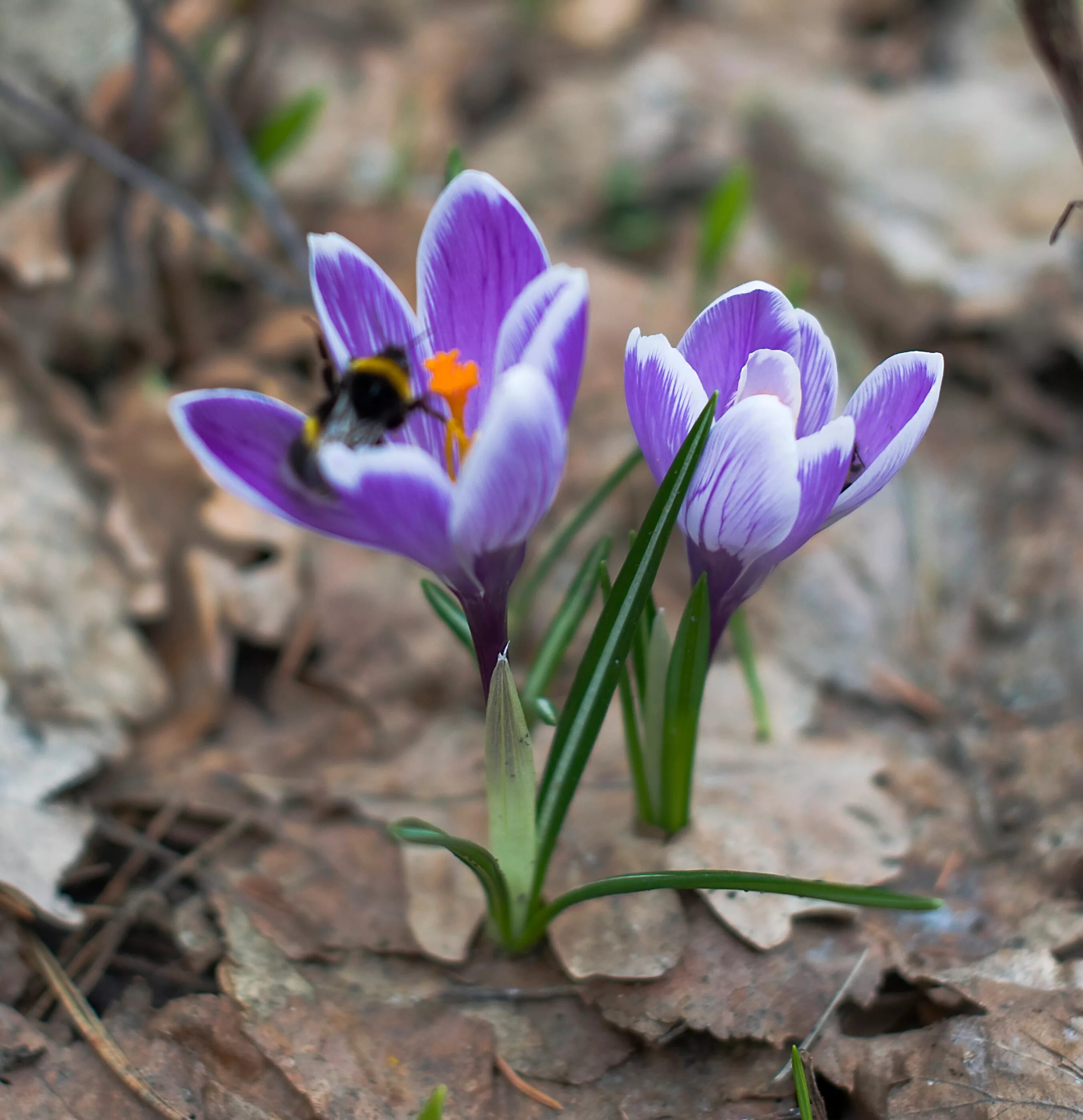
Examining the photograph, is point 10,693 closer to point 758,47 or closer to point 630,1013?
point 630,1013

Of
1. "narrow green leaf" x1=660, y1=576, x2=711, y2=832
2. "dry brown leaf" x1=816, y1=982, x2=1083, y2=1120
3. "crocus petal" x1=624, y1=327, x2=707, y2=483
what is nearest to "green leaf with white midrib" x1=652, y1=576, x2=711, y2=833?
"narrow green leaf" x1=660, y1=576, x2=711, y2=832

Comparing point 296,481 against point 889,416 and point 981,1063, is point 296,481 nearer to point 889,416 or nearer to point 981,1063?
point 889,416

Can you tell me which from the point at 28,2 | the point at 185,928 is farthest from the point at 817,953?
the point at 28,2

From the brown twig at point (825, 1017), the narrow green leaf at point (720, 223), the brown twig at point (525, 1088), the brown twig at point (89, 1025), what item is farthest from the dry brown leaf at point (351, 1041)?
the narrow green leaf at point (720, 223)

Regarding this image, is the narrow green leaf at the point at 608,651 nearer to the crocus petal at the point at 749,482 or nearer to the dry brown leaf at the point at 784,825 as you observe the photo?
the crocus petal at the point at 749,482

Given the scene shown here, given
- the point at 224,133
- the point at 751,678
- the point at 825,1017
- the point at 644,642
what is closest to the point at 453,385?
the point at 644,642

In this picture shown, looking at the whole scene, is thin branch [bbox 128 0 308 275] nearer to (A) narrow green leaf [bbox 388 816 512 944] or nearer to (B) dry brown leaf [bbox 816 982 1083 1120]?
(A) narrow green leaf [bbox 388 816 512 944]
